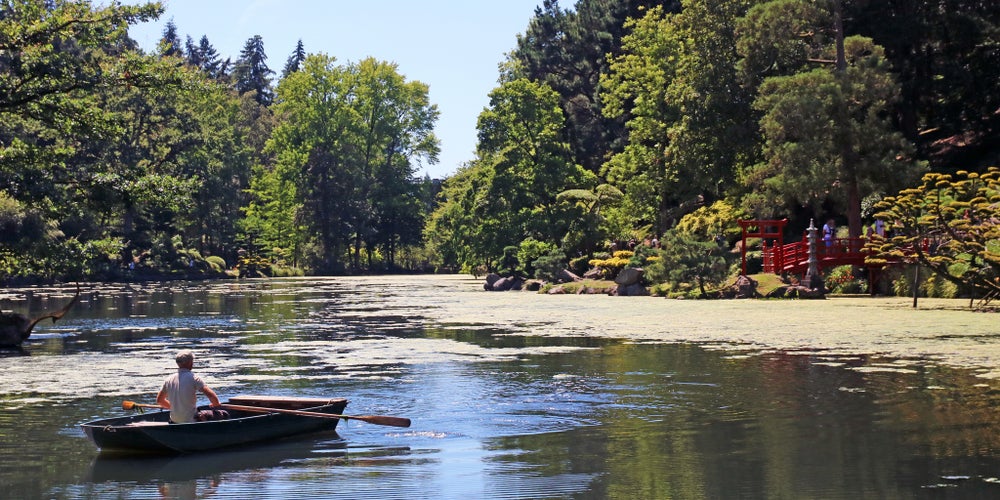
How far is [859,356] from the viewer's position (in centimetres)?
2244

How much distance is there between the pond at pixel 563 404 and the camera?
39.4 ft

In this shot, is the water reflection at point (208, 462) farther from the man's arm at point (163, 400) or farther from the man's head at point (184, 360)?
the man's head at point (184, 360)

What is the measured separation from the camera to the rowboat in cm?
1371

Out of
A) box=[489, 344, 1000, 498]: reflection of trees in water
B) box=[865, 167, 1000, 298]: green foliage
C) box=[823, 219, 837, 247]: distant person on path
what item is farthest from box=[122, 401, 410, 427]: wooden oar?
box=[823, 219, 837, 247]: distant person on path

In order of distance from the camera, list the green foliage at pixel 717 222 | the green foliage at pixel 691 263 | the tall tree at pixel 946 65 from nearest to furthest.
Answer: the green foliage at pixel 691 263
the tall tree at pixel 946 65
the green foliage at pixel 717 222

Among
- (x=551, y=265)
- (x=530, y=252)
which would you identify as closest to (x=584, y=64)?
(x=530, y=252)

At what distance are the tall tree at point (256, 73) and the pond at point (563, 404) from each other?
129575 millimetres

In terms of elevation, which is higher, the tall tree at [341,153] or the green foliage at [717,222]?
the tall tree at [341,153]

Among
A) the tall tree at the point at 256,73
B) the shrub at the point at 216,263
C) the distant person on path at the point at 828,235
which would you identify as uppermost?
the tall tree at the point at 256,73

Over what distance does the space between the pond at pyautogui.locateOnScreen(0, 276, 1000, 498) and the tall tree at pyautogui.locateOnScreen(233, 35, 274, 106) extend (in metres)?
130

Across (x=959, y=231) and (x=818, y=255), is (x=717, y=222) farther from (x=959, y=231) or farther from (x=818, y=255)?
(x=959, y=231)

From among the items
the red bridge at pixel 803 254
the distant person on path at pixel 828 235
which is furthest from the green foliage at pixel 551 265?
the distant person on path at pixel 828 235

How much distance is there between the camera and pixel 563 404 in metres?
17.5

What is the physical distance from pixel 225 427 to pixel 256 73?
15284cm
